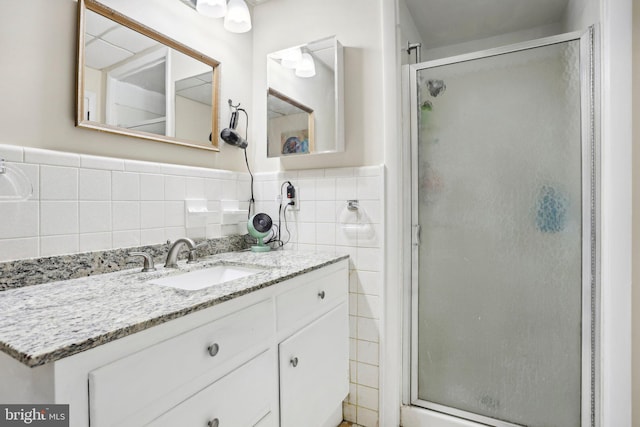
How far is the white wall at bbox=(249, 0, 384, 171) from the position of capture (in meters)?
1.64

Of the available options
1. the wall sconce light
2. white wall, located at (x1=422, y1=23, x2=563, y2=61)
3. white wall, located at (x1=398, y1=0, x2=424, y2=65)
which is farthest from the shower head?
the wall sconce light

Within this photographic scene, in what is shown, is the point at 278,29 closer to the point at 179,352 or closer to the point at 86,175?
the point at 86,175

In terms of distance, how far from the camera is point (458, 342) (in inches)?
62.1

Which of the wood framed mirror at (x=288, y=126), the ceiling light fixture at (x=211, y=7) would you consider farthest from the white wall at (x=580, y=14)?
the ceiling light fixture at (x=211, y=7)

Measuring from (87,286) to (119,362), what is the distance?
19.7 inches

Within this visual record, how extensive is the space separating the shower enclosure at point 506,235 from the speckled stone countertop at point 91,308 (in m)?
0.82

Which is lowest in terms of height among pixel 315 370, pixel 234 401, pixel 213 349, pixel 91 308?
pixel 315 370

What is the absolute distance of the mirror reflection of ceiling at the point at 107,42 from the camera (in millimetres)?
1218

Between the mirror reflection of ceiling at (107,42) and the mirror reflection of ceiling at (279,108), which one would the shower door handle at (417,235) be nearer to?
the mirror reflection of ceiling at (279,108)

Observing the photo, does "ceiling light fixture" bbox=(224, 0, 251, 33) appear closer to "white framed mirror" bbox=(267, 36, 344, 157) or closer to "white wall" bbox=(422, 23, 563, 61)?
"white framed mirror" bbox=(267, 36, 344, 157)

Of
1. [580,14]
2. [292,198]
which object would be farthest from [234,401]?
[580,14]

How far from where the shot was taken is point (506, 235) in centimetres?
147

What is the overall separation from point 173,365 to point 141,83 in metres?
1.21

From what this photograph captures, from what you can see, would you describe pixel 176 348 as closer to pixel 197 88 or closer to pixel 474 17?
pixel 197 88
